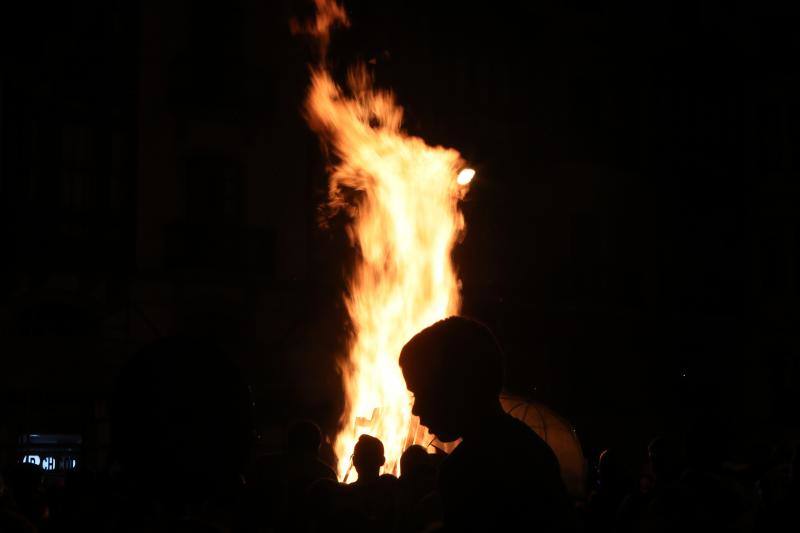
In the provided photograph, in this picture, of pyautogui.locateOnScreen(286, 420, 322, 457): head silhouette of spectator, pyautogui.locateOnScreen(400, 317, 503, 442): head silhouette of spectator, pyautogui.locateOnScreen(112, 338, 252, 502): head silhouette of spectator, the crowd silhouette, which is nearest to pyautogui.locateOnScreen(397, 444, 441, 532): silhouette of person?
pyautogui.locateOnScreen(286, 420, 322, 457): head silhouette of spectator

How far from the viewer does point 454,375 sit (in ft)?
10.5

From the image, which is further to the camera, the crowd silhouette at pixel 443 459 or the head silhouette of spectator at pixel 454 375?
the head silhouette of spectator at pixel 454 375

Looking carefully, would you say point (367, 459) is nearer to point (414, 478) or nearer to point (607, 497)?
point (414, 478)

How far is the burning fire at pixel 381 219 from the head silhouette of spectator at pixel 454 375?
1033 centimetres

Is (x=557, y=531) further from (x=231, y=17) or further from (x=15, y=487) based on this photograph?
(x=231, y=17)

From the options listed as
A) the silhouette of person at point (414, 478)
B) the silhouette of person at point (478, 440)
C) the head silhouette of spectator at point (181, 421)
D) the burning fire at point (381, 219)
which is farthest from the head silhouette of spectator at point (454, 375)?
the burning fire at point (381, 219)

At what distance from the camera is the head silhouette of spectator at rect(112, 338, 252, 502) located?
11.5 feet

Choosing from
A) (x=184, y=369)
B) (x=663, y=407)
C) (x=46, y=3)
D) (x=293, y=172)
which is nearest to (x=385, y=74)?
(x=293, y=172)

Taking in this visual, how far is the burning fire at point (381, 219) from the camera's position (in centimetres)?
1786

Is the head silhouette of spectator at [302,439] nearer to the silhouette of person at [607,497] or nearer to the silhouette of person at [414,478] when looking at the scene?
the silhouette of person at [414,478]

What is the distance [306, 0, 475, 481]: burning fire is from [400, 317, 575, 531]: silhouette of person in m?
10.3

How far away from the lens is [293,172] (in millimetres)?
22812

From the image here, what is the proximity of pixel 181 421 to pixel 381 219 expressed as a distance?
1601 cm

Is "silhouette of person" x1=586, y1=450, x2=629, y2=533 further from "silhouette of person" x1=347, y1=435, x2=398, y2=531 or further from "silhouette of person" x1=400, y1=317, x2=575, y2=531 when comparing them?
"silhouette of person" x1=400, y1=317, x2=575, y2=531
